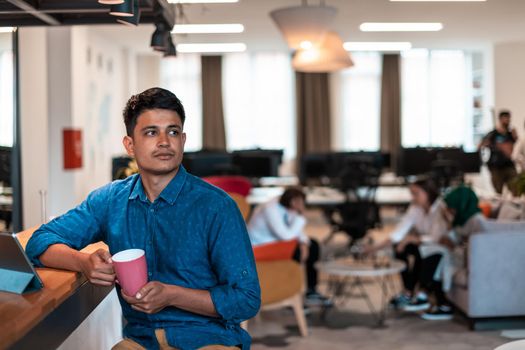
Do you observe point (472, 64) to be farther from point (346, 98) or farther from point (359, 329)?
point (359, 329)

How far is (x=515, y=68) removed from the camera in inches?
579

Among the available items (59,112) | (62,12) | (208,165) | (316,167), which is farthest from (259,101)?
(62,12)

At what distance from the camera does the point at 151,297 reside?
198 centimetres

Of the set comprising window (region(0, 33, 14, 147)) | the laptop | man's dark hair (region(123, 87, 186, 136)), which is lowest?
the laptop

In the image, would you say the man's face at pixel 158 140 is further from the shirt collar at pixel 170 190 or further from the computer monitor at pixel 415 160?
the computer monitor at pixel 415 160

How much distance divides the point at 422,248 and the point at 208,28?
6.39 m

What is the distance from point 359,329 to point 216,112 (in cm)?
1043

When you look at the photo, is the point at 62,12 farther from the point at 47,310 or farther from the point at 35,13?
the point at 47,310

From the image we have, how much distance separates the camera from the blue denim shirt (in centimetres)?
215

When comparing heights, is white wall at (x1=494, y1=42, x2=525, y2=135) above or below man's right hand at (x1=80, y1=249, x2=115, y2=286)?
above

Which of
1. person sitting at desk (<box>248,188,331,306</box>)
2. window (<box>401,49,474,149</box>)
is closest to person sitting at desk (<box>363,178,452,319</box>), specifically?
person sitting at desk (<box>248,188,331,306</box>)

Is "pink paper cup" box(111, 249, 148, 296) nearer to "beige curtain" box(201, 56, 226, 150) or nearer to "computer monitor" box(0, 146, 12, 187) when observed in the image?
"computer monitor" box(0, 146, 12, 187)

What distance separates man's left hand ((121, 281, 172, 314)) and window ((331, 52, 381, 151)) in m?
14.2

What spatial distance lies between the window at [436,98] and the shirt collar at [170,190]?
14.2 metres
